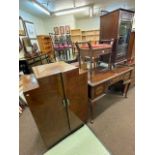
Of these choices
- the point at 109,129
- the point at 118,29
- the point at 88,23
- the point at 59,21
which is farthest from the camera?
the point at 88,23

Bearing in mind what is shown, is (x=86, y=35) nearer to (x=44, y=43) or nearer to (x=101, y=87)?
(x=44, y=43)

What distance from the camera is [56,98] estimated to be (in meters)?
1.25

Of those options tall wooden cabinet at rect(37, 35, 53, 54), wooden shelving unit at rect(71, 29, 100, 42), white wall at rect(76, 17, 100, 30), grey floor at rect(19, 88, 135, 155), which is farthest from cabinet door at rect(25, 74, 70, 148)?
white wall at rect(76, 17, 100, 30)

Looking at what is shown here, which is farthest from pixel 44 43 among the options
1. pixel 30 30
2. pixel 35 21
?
pixel 35 21

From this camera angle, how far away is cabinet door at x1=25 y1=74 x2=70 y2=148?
1086mm

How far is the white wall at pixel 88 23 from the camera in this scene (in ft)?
20.6

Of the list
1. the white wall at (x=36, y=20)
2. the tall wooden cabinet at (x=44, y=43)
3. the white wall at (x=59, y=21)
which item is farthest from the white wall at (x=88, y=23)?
the tall wooden cabinet at (x=44, y=43)

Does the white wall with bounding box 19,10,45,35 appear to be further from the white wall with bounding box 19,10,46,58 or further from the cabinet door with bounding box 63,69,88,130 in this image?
the cabinet door with bounding box 63,69,88,130

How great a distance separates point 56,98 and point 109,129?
43.8 inches

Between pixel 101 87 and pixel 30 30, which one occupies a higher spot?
pixel 30 30

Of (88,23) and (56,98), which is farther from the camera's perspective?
(88,23)

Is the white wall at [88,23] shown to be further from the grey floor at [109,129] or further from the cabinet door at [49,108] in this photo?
the cabinet door at [49,108]
